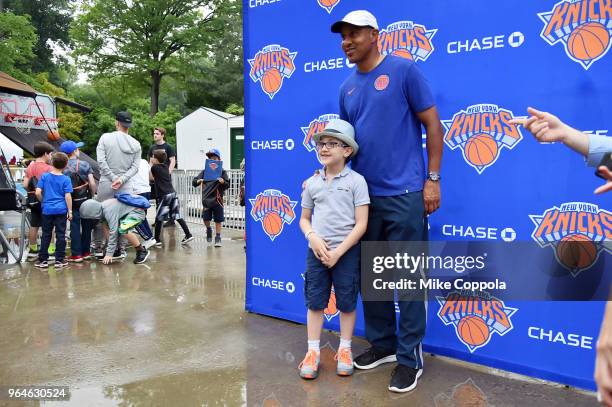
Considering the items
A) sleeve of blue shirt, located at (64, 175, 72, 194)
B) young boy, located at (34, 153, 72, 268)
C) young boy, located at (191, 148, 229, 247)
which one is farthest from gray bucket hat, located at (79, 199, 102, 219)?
young boy, located at (191, 148, 229, 247)

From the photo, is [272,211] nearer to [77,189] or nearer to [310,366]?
[310,366]

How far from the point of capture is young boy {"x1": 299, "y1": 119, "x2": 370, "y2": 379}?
10.0ft

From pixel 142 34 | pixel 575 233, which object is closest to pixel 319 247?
pixel 575 233

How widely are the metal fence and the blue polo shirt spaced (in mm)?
7042

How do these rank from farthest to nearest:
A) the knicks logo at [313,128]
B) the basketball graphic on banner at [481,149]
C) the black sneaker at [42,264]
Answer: the black sneaker at [42,264] < the knicks logo at [313,128] < the basketball graphic on banner at [481,149]

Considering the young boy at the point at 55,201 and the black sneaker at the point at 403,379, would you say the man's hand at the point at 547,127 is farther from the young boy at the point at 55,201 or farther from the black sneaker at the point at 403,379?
the young boy at the point at 55,201

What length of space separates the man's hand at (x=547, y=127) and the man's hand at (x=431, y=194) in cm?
123

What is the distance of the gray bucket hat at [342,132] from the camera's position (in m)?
3.01

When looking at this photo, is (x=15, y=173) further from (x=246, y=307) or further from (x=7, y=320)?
(x=246, y=307)

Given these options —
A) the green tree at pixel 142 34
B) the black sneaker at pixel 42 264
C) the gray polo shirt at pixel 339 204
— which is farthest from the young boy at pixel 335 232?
the green tree at pixel 142 34

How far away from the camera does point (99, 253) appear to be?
7102mm

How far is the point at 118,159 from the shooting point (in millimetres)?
6469

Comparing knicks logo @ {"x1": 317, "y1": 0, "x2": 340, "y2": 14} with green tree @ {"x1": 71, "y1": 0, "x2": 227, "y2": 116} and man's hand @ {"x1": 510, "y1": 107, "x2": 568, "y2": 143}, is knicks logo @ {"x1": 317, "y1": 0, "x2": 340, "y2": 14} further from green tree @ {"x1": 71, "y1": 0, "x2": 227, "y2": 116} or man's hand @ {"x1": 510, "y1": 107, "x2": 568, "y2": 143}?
green tree @ {"x1": 71, "y1": 0, "x2": 227, "y2": 116}

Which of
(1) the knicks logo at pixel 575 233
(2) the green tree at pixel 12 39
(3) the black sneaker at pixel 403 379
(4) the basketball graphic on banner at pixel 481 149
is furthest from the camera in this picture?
(2) the green tree at pixel 12 39
